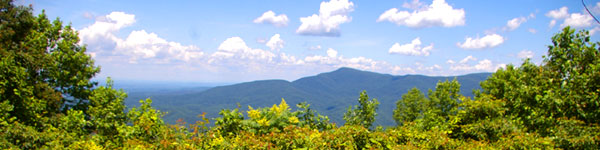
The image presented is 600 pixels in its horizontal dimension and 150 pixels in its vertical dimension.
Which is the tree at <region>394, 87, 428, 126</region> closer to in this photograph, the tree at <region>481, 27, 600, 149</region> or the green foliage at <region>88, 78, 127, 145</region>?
the tree at <region>481, 27, 600, 149</region>

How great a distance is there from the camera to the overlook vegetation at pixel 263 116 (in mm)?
5336

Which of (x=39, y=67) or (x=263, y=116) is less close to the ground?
(x=39, y=67)

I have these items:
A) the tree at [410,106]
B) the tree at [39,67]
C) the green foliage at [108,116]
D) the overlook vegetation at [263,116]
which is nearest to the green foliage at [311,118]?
the overlook vegetation at [263,116]

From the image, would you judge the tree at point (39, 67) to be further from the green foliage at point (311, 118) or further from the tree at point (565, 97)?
the tree at point (565, 97)

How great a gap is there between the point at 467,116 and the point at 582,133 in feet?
7.95

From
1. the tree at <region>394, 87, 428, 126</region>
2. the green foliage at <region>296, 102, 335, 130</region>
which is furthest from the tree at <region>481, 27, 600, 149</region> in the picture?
the tree at <region>394, 87, 428, 126</region>

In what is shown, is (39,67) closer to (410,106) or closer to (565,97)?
(565,97)

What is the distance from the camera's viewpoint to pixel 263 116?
22.6ft

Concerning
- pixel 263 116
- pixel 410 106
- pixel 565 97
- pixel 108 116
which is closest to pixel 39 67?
pixel 108 116

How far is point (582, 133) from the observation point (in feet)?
24.2

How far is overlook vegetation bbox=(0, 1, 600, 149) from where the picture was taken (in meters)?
5.34

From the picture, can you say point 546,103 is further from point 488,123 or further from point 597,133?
point 488,123

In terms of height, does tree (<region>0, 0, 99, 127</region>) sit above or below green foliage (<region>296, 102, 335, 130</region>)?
above

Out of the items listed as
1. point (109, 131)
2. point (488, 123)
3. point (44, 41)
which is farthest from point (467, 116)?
point (44, 41)
